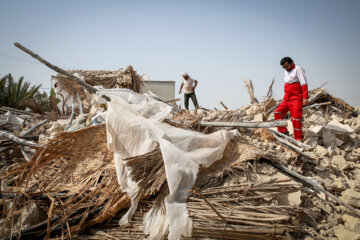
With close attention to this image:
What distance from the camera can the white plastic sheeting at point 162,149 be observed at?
5.83ft

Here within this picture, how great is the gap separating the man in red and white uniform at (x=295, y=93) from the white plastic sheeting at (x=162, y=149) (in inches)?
77.4

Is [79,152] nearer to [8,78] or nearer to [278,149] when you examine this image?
[278,149]

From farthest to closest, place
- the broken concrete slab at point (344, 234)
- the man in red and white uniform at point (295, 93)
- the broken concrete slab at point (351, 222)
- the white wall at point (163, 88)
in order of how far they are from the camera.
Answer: the white wall at point (163, 88), the man in red and white uniform at point (295, 93), the broken concrete slab at point (351, 222), the broken concrete slab at point (344, 234)

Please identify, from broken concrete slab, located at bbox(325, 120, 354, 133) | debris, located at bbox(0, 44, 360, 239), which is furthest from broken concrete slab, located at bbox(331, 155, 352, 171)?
broken concrete slab, located at bbox(325, 120, 354, 133)

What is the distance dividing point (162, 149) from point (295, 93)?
3359mm

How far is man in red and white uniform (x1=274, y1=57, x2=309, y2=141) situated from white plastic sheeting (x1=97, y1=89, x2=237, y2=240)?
197 cm

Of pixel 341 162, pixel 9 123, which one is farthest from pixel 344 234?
pixel 9 123

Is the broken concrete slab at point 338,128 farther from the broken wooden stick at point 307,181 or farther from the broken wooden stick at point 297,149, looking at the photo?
the broken wooden stick at point 307,181

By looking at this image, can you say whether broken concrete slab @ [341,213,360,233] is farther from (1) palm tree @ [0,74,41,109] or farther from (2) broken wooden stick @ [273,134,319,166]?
(1) palm tree @ [0,74,41,109]

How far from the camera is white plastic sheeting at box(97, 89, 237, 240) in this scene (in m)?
1.78

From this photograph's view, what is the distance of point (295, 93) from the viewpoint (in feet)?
13.0

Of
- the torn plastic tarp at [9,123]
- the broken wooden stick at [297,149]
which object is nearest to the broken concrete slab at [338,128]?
the broken wooden stick at [297,149]

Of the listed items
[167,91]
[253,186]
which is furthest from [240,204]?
[167,91]

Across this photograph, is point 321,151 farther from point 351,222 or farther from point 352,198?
point 351,222
